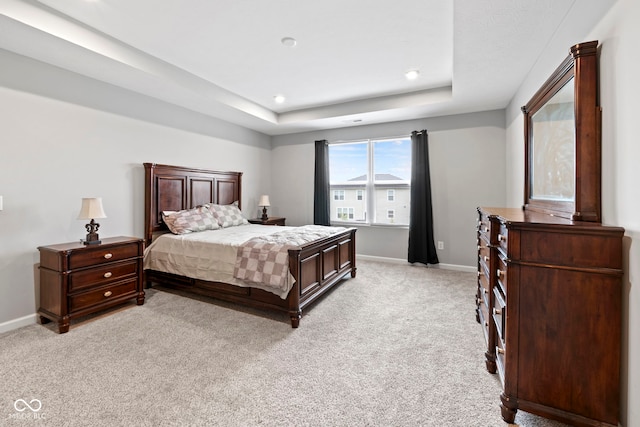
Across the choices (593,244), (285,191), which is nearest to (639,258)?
(593,244)

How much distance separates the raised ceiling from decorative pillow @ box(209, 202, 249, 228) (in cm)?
145

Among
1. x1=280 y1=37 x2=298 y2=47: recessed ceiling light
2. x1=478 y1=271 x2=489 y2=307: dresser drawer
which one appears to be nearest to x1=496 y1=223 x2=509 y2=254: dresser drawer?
x1=478 y1=271 x2=489 y2=307: dresser drawer

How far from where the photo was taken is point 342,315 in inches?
114

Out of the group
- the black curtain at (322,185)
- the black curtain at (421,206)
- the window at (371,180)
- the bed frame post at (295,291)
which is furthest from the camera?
the black curtain at (322,185)

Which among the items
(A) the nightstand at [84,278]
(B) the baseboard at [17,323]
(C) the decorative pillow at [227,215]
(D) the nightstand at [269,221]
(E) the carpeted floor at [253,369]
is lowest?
(E) the carpeted floor at [253,369]

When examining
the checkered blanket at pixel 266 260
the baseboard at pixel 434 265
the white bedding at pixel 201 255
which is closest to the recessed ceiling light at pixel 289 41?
the checkered blanket at pixel 266 260

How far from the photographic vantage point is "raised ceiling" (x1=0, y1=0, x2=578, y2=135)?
2.21 meters

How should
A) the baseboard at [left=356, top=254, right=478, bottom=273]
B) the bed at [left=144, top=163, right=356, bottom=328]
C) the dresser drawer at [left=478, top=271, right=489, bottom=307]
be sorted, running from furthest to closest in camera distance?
the baseboard at [left=356, top=254, right=478, bottom=273]
the bed at [left=144, top=163, right=356, bottom=328]
the dresser drawer at [left=478, top=271, right=489, bottom=307]

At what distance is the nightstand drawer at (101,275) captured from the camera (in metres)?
2.63

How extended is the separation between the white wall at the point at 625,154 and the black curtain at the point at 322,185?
402 centimetres

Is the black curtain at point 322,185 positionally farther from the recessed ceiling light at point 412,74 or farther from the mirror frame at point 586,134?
the mirror frame at point 586,134

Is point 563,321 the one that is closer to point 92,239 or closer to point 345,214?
point 92,239

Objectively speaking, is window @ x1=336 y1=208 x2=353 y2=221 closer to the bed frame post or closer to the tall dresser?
the bed frame post

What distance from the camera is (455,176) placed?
4512 millimetres
